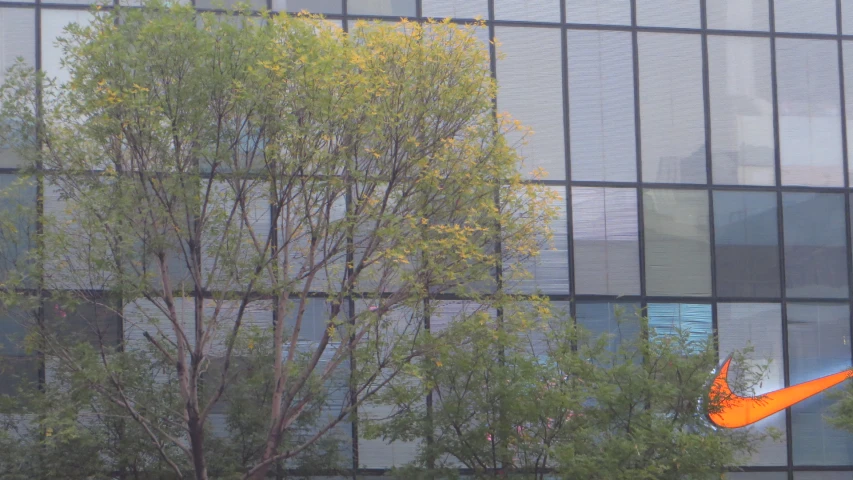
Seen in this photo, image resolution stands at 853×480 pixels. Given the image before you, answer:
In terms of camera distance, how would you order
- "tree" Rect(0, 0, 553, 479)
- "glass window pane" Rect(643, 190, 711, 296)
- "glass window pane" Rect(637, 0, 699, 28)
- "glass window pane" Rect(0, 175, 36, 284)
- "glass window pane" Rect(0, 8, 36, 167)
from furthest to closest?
1. "glass window pane" Rect(637, 0, 699, 28)
2. "glass window pane" Rect(643, 190, 711, 296)
3. "glass window pane" Rect(0, 8, 36, 167)
4. "glass window pane" Rect(0, 175, 36, 284)
5. "tree" Rect(0, 0, 553, 479)

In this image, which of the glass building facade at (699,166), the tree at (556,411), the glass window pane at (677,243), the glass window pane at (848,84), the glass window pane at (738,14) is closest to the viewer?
the tree at (556,411)

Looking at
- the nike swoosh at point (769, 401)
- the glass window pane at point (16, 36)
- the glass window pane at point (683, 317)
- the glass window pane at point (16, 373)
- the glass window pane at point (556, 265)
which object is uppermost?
the glass window pane at point (16, 36)

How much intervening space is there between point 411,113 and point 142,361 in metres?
5.81

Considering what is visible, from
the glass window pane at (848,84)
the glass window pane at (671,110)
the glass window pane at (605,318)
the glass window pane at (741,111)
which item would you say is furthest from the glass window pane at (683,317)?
the glass window pane at (848,84)

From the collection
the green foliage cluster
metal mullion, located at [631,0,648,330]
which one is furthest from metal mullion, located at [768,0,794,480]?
the green foliage cluster

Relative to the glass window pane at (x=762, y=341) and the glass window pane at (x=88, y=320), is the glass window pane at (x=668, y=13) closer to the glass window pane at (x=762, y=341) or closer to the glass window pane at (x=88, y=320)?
the glass window pane at (x=762, y=341)

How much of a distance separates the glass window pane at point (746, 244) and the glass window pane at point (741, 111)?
427 millimetres

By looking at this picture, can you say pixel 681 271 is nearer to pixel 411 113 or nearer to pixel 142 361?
pixel 411 113

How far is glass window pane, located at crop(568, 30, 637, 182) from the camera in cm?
1964

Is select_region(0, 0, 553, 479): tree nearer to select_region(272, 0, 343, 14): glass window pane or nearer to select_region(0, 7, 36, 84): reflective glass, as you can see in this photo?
select_region(0, 7, 36, 84): reflective glass

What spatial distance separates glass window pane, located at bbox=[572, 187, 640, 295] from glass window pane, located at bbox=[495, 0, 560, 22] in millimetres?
3442

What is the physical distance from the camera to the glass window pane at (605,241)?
19.3 m

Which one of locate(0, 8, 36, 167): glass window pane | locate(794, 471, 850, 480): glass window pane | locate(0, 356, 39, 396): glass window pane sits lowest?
locate(794, 471, 850, 480): glass window pane

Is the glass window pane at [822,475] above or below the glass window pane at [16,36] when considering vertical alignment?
below
